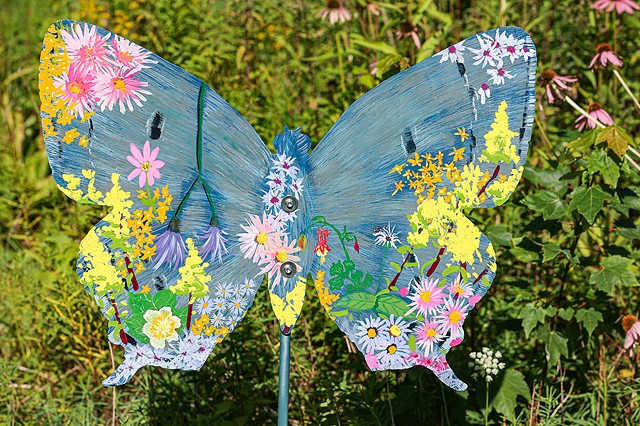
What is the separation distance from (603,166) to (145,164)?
3.85 ft

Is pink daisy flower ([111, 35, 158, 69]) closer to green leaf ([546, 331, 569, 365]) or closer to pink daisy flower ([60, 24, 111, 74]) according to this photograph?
pink daisy flower ([60, 24, 111, 74])

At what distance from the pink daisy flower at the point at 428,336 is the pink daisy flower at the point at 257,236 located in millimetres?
Result: 356

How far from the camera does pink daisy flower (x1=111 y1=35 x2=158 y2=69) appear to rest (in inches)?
63.9

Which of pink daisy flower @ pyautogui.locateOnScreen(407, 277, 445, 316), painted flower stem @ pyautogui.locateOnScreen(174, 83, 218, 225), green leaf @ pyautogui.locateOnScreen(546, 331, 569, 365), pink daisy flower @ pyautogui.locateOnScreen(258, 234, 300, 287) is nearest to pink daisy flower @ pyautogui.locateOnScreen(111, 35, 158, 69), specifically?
painted flower stem @ pyautogui.locateOnScreen(174, 83, 218, 225)

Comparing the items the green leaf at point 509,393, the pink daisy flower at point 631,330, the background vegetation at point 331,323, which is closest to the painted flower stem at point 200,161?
the background vegetation at point 331,323

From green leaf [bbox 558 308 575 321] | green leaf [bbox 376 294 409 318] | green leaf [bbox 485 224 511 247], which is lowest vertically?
green leaf [bbox 376 294 409 318]

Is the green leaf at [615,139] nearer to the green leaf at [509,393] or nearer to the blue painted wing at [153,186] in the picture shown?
the green leaf at [509,393]

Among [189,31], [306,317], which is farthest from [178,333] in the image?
[189,31]

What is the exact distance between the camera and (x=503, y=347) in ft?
8.71

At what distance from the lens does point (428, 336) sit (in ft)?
5.45

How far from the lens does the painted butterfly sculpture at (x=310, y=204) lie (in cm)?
163

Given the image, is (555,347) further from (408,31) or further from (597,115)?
(408,31)

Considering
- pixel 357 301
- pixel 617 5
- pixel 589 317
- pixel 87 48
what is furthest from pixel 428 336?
pixel 617 5

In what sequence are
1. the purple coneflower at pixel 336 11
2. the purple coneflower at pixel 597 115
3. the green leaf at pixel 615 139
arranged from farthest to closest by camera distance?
the purple coneflower at pixel 336 11 → the purple coneflower at pixel 597 115 → the green leaf at pixel 615 139
